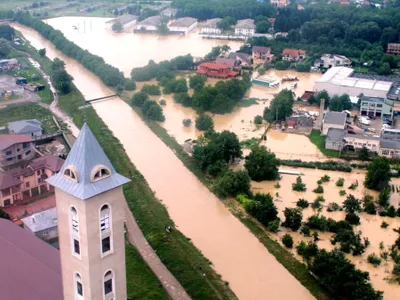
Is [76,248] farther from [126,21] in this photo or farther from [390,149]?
[126,21]

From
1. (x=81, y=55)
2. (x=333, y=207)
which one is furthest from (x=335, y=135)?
(x=81, y=55)

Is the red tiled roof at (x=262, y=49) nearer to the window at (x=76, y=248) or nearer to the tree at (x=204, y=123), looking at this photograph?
the tree at (x=204, y=123)

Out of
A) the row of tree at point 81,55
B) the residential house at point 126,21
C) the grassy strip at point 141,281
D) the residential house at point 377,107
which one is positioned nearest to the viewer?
the grassy strip at point 141,281

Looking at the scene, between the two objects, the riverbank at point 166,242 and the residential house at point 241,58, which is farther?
the residential house at point 241,58

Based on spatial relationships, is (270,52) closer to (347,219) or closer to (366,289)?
(347,219)

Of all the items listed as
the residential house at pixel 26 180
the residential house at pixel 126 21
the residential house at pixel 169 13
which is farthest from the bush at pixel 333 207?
the residential house at pixel 169 13

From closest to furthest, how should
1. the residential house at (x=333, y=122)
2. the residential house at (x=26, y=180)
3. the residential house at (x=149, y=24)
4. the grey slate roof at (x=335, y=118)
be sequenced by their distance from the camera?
1. the residential house at (x=26, y=180)
2. the residential house at (x=333, y=122)
3. the grey slate roof at (x=335, y=118)
4. the residential house at (x=149, y=24)

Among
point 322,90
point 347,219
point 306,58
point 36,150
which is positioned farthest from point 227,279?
point 306,58
